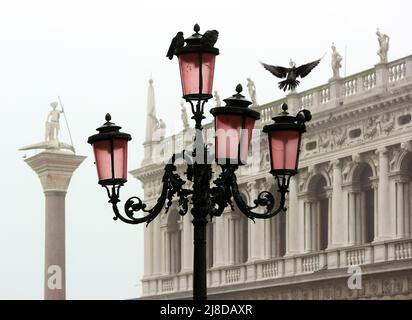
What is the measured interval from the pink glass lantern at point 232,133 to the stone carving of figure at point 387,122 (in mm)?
28206

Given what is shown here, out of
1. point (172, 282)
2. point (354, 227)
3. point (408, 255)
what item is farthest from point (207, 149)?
point (172, 282)

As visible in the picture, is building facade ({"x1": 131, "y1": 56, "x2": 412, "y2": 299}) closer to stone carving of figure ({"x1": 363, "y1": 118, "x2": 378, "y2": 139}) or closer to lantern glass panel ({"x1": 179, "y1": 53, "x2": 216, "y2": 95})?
stone carving of figure ({"x1": 363, "y1": 118, "x2": 378, "y2": 139})

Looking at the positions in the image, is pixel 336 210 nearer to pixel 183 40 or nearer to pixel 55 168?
pixel 55 168

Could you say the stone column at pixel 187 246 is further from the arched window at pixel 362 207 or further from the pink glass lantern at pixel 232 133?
the pink glass lantern at pixel 232 133

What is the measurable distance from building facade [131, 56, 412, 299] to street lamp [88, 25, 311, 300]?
26.3 metres

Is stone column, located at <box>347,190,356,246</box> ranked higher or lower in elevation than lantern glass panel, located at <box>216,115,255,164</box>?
higher

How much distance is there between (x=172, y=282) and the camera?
58.0m

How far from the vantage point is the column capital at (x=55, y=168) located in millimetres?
58562

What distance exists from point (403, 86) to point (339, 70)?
13.9 ft

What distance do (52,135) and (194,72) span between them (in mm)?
42654

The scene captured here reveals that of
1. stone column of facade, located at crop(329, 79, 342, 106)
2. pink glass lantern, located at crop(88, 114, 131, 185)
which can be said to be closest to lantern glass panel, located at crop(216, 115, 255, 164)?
pink glass lantern, located at crop(88, 114, 131, 185)

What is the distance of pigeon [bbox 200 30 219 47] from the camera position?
58.6ft
